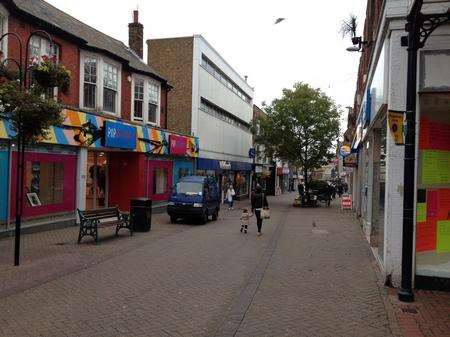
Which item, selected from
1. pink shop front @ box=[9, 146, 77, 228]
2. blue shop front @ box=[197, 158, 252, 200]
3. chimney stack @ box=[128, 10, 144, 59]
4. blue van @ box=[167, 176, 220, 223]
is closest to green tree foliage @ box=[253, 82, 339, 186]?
blue shop front @ box=[197, 158, 252, 200]

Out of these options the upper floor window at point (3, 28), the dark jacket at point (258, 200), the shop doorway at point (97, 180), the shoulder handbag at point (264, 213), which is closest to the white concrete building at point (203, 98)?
the shop doorway at point (97, 180)

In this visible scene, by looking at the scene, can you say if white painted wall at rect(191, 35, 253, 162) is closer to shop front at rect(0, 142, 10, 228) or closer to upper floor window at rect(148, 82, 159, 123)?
upper floor window at rect(148, 82, 159, 123)

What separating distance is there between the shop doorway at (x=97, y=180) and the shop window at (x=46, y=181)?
3105mm

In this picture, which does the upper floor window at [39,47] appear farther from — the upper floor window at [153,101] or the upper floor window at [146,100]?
the upper floor window at [153,101]

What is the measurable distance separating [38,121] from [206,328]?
5872 millimetres

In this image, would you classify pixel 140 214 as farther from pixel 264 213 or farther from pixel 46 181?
pixel 264 213

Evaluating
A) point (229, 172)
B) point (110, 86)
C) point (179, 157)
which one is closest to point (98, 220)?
point (110, 86)

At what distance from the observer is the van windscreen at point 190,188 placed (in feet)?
66.4

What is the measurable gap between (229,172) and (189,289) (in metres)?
30.3

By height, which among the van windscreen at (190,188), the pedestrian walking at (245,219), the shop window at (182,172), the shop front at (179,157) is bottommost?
the pedestrian walking at (245,219)

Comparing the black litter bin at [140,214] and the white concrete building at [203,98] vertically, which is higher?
the white concrete building at [203,98]

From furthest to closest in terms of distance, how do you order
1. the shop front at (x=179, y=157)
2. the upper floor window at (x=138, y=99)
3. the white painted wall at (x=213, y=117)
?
the white painted wall at (x=213, y=117)
the shop front at (x=179, y=157)
the upper floor window at (x=138, y=99)

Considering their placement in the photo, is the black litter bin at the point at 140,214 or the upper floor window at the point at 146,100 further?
the upper floor window at the point at 146,100

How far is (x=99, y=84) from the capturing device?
61.8 ft
